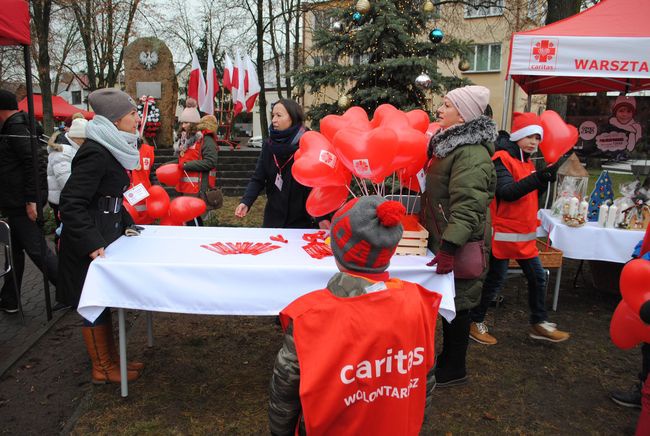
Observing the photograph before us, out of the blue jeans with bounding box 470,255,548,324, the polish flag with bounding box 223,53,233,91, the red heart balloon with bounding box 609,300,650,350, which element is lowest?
the blue jeans with bounding box 470,255,548,324

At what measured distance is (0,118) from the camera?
4102 millimetres

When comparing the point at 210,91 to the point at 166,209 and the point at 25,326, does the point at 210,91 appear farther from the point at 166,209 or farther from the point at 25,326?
the point at 25,326

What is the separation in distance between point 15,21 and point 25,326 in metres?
2.46

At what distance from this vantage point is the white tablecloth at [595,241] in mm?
4242

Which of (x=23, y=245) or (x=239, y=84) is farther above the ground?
(x=239, y=84)

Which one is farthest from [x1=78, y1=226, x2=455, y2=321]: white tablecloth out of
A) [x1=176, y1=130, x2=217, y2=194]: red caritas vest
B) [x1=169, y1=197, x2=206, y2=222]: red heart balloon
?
[x1=176, y1=130, x2=217, y2=194]: red caritas vest

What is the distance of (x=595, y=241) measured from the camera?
4281 millimetres

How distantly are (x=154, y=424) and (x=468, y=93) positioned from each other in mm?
2581

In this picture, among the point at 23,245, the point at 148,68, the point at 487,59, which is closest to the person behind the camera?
the point at 23,245

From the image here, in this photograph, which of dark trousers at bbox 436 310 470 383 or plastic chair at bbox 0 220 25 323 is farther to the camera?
plastic chair at bbox 0 220 25 323

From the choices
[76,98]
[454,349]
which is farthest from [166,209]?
[76,98]

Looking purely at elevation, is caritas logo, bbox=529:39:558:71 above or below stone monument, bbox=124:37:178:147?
below

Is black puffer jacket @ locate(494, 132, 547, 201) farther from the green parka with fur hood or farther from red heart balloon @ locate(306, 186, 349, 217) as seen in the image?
red heart balloon @ locate(306, 186, 349, 217)

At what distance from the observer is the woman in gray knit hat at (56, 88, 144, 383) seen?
262 cm
